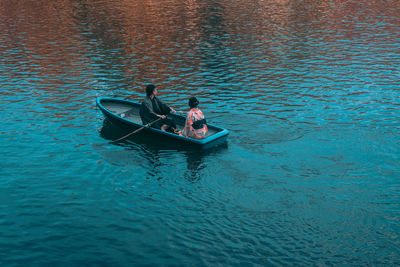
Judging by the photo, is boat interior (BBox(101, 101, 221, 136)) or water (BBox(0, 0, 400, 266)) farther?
boat interior (BBox(101, 101, 221, 136))

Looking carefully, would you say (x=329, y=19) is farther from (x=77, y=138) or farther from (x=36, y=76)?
(x=77, y=138)

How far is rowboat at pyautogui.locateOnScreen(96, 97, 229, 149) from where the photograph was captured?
20125mm

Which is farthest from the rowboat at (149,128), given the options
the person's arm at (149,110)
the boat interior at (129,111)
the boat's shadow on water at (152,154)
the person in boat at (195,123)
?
the person's arm at (149,110)

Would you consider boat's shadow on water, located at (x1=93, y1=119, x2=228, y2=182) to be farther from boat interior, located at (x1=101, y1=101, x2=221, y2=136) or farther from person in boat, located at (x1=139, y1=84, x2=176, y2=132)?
boat interior, located at (x1=101, y1=101, x2=221, y2=136)

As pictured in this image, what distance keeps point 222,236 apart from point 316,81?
68.3 ft

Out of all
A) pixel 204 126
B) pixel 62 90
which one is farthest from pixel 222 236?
pixel 62 90

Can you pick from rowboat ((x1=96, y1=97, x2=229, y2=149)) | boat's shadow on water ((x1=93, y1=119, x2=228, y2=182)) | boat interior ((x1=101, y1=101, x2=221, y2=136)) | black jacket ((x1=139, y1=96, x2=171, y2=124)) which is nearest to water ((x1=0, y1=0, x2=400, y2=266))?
boat's shadow on water ((x1=93, y1=119, x2=228, y2=182))

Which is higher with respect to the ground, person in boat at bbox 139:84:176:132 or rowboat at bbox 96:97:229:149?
person in boat at bbox 139:84:176:132

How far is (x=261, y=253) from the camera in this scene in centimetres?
1335

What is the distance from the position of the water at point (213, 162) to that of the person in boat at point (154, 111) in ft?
4.46

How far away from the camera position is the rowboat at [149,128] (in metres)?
20.1

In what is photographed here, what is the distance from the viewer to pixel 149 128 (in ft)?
70.2

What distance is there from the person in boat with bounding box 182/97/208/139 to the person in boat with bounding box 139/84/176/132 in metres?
1.50

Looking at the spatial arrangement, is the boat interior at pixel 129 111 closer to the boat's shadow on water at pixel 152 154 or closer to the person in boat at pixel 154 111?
the person in boat at pixel 154 111
